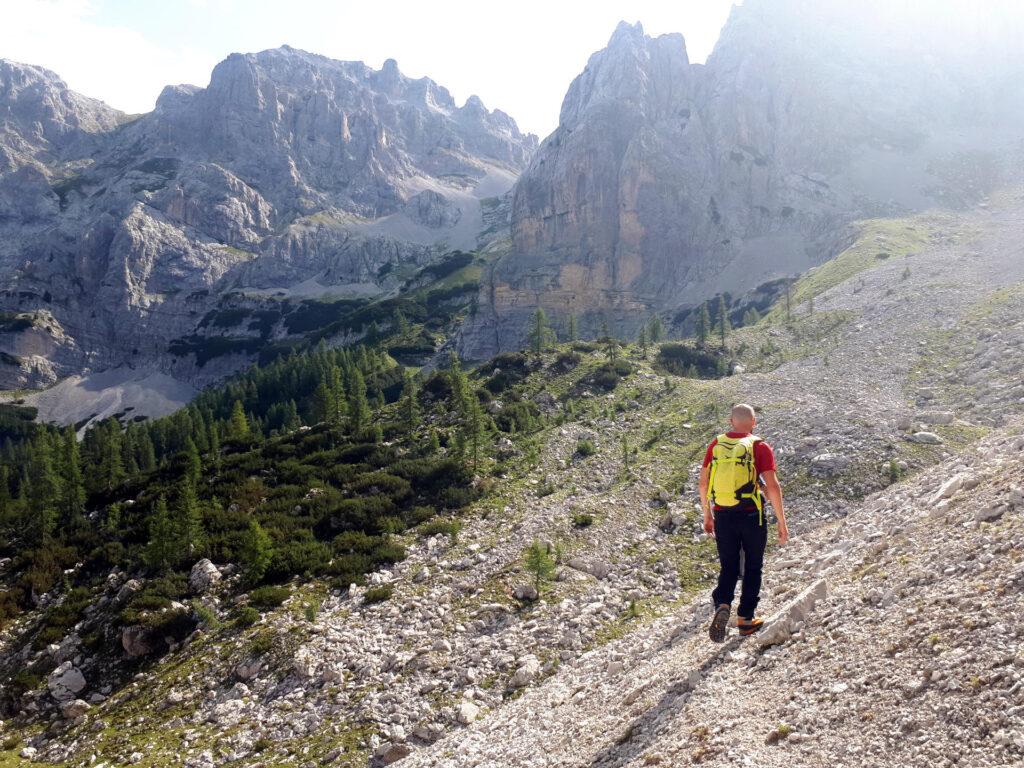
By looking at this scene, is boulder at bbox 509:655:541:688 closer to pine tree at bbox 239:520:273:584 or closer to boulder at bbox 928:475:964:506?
boulder at bbox 928:475:964:506

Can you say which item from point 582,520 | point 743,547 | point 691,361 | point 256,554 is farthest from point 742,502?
point 691,361

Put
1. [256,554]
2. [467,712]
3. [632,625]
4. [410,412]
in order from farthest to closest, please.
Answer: [410,412] → [256,554] → [632,625] → [467,712]

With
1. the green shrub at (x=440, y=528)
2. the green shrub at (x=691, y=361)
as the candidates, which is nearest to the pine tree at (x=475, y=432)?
the green shrub at (x=440, y=528)

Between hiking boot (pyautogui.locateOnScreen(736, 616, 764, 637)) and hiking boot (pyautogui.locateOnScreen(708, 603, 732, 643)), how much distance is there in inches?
9.3

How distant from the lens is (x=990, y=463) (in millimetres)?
12867

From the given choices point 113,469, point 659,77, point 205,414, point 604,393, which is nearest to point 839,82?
point 659,77

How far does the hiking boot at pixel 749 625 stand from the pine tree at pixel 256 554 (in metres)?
21.5

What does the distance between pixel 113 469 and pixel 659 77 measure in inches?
6852

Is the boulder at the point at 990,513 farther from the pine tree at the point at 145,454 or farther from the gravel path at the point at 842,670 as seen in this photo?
the pine tree at the point at 145,454

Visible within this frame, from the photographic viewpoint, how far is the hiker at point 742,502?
909 centimetres

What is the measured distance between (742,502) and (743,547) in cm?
86

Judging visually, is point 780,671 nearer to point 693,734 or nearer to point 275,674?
point 693,734

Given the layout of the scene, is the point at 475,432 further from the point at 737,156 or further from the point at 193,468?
the point at 737,156

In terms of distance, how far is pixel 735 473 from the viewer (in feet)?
29.9
